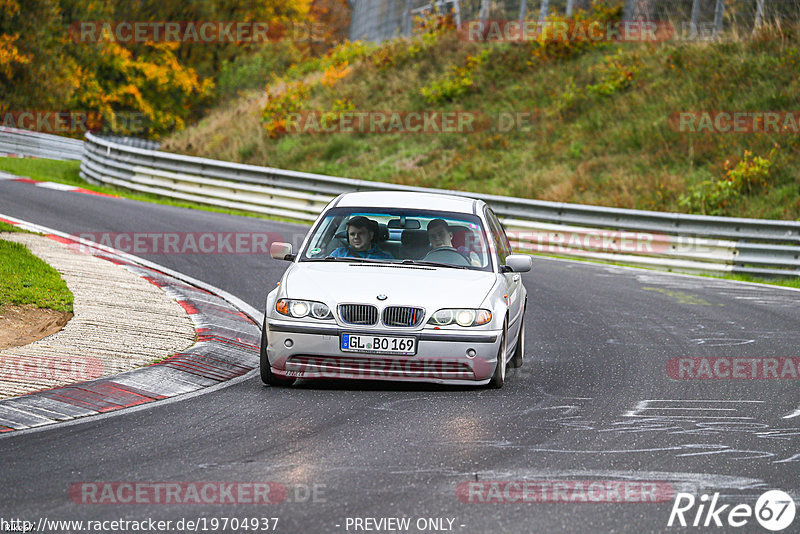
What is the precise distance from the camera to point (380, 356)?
26.4ft

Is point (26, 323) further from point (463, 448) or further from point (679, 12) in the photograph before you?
point (679, 12)

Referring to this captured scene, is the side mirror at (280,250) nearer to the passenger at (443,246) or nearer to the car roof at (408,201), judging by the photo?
the car roof at (408,201)

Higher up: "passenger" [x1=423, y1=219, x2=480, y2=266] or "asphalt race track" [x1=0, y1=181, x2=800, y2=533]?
"passenger" [x1=423, y1=219, x2=480, y2=266]

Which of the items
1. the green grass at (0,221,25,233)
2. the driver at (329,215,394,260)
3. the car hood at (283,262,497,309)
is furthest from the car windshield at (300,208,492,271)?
the green grass at (0,221,25,233)

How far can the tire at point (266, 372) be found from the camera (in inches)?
327

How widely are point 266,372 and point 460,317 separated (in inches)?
63.5

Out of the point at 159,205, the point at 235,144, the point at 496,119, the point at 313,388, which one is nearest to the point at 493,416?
the point at 313,388

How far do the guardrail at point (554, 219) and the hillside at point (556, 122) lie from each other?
3321 millimetres

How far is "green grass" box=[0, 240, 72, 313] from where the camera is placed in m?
10.6

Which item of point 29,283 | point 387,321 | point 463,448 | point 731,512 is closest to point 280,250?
point 387,321

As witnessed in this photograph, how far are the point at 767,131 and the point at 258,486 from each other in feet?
72.6

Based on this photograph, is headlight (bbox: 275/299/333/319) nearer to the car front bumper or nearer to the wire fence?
the car front bumper

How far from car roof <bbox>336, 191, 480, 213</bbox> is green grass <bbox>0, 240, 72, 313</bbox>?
3.21 m

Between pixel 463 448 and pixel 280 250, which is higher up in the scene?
pixel 280 250
